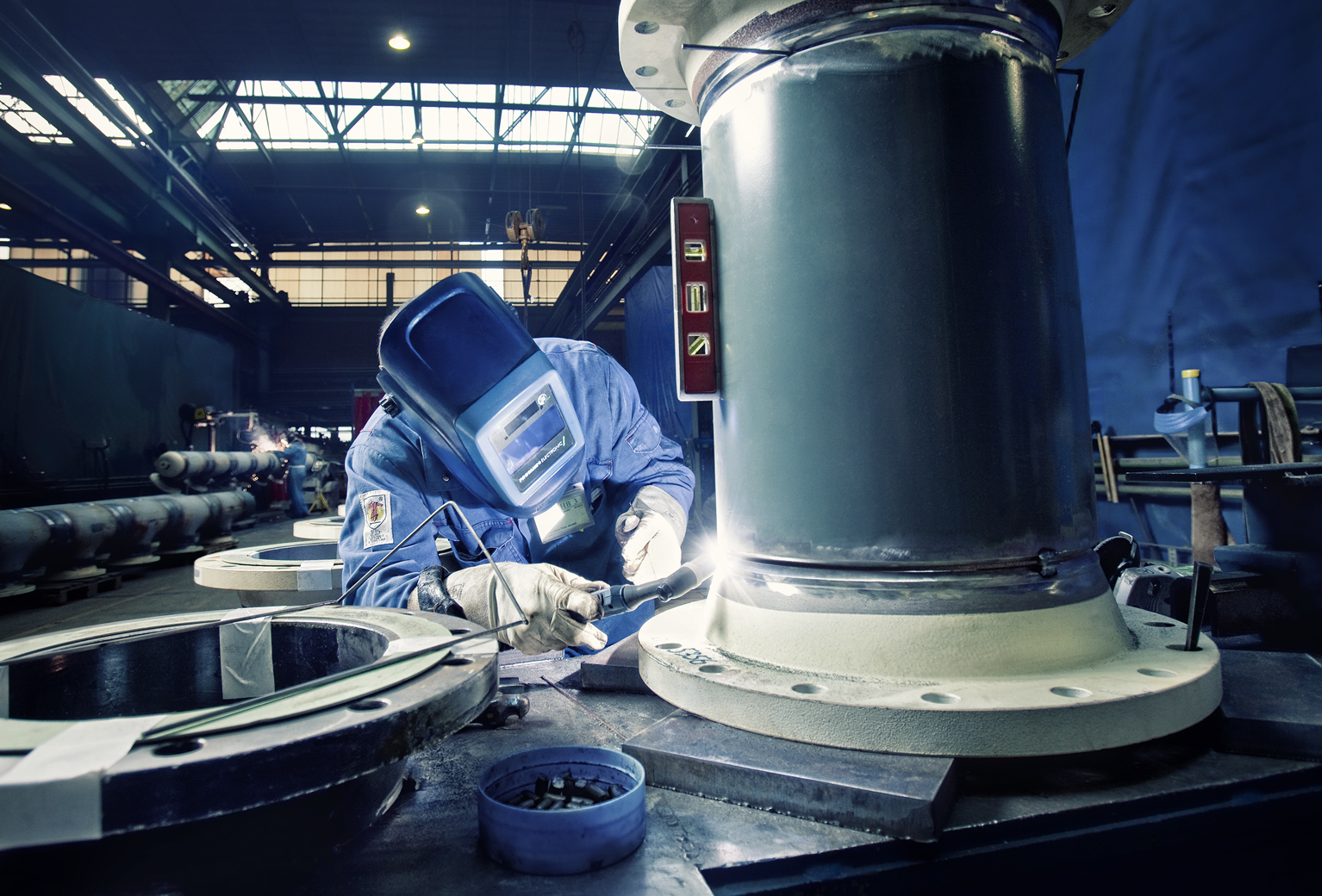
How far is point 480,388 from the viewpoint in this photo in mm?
1293

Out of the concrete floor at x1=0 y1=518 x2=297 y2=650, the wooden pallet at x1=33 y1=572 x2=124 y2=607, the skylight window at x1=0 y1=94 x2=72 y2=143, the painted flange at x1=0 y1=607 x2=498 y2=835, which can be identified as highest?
the skylight window at x1=0 y1=94 x2=72 y2=143

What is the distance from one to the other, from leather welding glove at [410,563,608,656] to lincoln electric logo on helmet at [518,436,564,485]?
0.60ft

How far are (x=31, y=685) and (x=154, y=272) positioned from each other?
10.6 m

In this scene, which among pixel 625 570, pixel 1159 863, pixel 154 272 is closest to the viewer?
pixel 1159 863

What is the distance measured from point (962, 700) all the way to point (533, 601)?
74 centimetres

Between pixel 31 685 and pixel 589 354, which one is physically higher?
pixel 589 354

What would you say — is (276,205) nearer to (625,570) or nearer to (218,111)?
(218,111)

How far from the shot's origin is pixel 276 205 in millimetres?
14688

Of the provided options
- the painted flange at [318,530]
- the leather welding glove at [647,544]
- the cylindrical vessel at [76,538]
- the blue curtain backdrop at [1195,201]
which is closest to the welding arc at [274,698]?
the leather welding glove at [647,544]

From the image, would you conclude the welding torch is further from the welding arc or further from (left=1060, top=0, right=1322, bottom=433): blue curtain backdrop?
(left=1060, top=0, right=1322, bottom=433): blue curtain backdrop

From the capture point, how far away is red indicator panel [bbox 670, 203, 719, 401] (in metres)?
0.87

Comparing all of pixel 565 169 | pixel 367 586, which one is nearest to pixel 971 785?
pixel 367 586

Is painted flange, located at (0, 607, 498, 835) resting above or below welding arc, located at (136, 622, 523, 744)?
below

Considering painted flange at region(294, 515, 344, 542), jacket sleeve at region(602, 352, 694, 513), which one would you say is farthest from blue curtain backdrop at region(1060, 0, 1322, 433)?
painted flange at region(294, 515, 344, 542)
